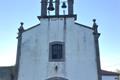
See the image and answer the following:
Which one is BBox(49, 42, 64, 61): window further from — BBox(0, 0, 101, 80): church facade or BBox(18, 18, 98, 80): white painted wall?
BBox(18, 18, 98, 80): white painted wall

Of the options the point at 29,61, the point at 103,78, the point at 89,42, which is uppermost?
the point at 89,42

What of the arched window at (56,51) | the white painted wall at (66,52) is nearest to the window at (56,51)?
the arched window at (56,51)

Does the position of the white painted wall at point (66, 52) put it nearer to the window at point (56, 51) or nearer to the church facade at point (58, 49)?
the church facade at point (58, 49)

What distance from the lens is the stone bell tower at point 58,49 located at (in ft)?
70.1

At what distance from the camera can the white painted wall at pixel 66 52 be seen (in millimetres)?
21344

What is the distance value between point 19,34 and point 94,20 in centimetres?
645

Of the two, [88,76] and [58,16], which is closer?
[88,76]

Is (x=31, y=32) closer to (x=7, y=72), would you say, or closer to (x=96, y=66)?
(x=7, y=72)

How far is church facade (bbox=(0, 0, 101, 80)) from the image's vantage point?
21.4m

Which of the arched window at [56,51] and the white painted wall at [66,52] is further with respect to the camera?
the arched window at [56,51]

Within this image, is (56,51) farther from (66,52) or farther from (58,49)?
(66,52)

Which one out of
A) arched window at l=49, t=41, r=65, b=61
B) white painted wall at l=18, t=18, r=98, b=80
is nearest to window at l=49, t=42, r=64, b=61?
arched window at l=49, t=41, r=65, b=61

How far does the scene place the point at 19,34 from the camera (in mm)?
22906

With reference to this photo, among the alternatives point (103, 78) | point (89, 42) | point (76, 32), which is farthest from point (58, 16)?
point (103, 78)
